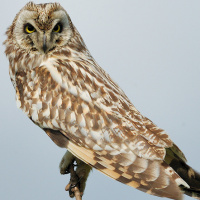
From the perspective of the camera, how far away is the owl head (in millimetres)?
7363

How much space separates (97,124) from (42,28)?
1246 millimetres

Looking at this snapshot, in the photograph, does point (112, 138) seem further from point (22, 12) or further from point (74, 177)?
point (22, 12)

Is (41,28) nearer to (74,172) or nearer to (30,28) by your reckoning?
(30,28)

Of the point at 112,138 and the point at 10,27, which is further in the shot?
the point at 10,27

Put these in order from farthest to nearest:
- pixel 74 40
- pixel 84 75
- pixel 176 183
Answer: pixel 74 40 → pixel 84 75 → pixel 176 183

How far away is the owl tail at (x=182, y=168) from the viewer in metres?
7.02

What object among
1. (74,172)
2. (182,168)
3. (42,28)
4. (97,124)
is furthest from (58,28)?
(182,168)

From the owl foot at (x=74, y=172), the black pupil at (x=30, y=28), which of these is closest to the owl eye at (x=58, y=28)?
the black pupil at (x=30, y=28)

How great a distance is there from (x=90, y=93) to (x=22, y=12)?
1273 mm

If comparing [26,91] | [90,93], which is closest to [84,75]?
[90,93]

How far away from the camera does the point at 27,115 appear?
7352mm

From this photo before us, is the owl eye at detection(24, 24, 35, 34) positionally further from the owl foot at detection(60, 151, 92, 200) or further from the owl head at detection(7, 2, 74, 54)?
the owl foot at detection(60, 151, 92, 200)

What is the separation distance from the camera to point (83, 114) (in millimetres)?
7137

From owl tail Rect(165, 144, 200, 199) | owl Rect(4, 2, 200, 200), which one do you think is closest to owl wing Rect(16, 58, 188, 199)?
owl Rect(4, 2, 200, 200)
